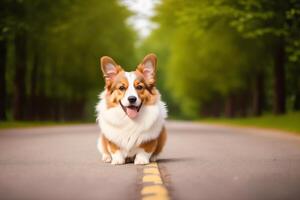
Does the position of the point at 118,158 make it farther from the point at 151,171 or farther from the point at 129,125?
the point at 151,171

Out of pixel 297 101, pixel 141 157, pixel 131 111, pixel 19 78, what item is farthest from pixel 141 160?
pixel 297 101

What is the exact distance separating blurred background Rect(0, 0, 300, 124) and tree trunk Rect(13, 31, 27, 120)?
0.06 m

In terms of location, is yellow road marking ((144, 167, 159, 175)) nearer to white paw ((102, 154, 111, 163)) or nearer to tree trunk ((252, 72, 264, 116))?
white paw ((102, 154, 111, 163))

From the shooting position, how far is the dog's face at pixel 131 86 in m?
8.87

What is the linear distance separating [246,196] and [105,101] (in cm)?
339

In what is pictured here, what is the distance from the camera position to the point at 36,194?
662 centimetres

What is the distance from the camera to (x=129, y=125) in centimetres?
Result: 919

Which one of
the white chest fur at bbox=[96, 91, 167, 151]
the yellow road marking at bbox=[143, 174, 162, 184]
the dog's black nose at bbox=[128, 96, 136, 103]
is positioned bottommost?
the yellow road marking at bbox=[143, 174, 162, 184]

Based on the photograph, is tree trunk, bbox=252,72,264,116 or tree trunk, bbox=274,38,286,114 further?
tree trunk, bbox=252,72,264,116

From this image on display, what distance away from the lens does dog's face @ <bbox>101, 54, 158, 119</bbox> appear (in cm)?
887

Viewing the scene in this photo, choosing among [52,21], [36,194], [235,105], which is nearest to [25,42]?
[52,21]

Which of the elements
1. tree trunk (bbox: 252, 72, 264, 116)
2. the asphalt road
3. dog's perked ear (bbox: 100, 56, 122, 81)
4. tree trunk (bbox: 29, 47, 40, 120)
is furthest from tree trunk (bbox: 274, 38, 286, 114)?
dog's perked ear (bbox: 100, 56, 122, 81)

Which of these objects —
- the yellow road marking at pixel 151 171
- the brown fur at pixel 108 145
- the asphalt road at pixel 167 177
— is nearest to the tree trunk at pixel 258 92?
the asphalt road at pixel 167 177

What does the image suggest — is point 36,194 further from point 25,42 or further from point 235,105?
point 235,105
